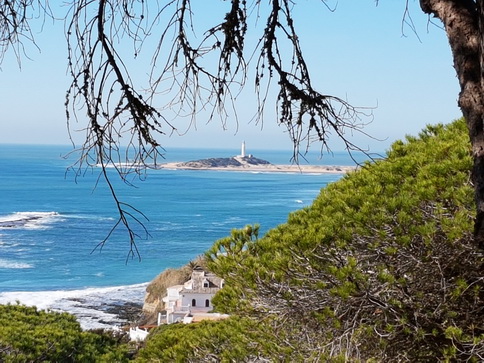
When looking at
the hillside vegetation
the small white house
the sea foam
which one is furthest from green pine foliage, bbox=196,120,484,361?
the sea foam

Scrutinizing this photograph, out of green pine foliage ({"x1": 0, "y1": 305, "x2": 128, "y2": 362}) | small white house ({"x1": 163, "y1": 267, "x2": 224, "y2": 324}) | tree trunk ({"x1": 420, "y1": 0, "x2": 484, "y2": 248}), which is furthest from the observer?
small white house ({"x1": 163, "y1": 267, "x2": 224, "y2": 324})

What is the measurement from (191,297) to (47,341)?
19.0m

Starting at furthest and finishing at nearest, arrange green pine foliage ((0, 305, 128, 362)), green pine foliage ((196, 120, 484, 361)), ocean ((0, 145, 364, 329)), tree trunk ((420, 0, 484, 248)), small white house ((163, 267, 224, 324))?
ocean ((0, 145, 364, 329)) → small white house ((163, 267, 224, 324)) → green pine foliage ((0, 305, 128, 362)) → green pine foliage ((196, 120, 484, 361)) → tree trunk ((420, 0, 484, 248))

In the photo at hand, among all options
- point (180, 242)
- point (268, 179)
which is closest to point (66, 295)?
point (180, 242)

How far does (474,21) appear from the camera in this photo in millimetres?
1637

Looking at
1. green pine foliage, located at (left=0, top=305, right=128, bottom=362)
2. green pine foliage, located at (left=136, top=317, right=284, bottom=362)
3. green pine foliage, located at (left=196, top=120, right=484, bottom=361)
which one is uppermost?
green pine foliage, located at (left=196, top=120, right=484, bottom=361)

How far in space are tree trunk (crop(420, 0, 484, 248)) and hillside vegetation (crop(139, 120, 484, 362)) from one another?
2947mm

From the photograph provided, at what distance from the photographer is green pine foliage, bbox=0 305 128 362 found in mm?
8039

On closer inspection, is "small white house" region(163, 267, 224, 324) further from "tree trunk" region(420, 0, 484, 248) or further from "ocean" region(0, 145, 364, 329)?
"tree trunk" region(420, 0, 484, 248)

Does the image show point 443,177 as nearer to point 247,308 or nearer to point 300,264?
point 300,264

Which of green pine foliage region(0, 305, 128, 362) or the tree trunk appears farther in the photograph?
green pine foliage region(0, 305, 128, 362)

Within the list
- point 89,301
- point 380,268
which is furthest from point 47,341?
point 89,301

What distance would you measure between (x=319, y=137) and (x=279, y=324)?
439cm

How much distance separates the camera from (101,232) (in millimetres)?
49188
